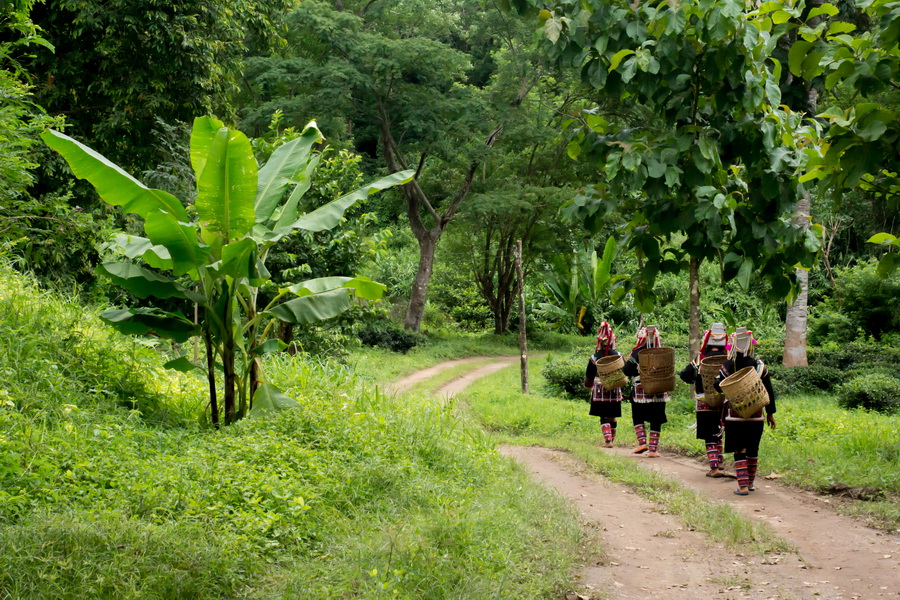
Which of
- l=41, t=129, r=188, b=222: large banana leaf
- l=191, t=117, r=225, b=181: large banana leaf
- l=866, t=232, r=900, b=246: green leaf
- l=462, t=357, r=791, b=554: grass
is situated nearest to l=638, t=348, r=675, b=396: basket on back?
l=462, t=357, r=791, b=554: grass

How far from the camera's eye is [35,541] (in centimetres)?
427

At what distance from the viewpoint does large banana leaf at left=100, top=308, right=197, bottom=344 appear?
23.4 ft

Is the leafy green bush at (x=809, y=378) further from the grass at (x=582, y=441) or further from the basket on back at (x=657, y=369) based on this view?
the basket on back at (x=657, y=369)

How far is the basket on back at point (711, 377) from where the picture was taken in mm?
9609

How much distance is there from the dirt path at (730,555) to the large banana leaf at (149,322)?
161 inches

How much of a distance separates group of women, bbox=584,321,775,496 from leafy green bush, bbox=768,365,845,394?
16.9 feet

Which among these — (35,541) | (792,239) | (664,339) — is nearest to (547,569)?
(792,239)

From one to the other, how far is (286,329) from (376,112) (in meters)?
13.1

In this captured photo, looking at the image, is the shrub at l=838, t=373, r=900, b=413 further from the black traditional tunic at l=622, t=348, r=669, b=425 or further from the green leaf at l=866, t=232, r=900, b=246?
the green leaf at l=866, t=232, r=900, b=246

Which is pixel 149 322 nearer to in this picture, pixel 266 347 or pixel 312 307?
pixel 266 347

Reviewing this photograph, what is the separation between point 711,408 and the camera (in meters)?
9.76

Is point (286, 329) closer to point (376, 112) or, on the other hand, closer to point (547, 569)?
point (547, 569)

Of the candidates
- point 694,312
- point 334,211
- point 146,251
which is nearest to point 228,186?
point 146,251

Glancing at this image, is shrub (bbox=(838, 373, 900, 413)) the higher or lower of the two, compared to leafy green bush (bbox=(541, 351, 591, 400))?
higher
